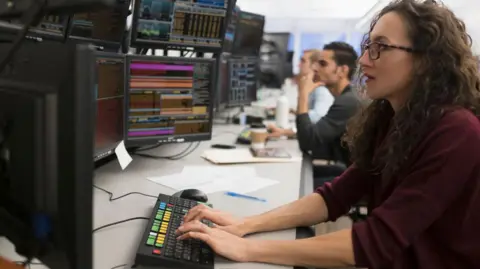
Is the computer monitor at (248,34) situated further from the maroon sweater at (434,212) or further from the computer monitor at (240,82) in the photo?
the maroon sweater at (434,212)

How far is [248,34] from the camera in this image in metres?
3.12

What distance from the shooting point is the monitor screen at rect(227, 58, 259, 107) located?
2.90m

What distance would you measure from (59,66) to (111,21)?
1.12 meters

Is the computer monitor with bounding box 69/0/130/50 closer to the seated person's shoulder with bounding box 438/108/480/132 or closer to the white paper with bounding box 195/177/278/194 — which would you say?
the white paper with bounding box 195/177/278/194

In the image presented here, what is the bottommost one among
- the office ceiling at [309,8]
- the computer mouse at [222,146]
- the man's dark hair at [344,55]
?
the computer mouse at [222,146]

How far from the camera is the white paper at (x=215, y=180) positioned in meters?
1.52

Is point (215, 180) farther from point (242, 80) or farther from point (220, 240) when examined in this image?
point (242, 80)

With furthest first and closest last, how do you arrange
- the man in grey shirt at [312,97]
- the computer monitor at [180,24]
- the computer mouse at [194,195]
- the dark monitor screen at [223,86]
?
the dark monitor screen at [223,86] < the man in grey shirt at [312,97] < the computer monitor at [180,24] < the computer mouse at [194,195]

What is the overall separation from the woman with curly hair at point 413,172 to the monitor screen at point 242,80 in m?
1.72

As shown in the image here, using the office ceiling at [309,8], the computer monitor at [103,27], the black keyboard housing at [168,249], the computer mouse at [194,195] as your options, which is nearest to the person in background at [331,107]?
the computer mouse at [194,195]

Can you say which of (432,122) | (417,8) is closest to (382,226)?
(432,122)

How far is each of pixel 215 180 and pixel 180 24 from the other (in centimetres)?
73

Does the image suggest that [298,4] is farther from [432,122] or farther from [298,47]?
[432,122]

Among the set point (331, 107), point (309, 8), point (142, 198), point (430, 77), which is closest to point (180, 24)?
point (142, 198)
